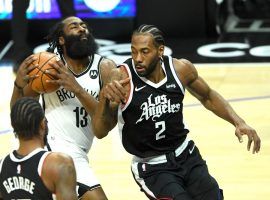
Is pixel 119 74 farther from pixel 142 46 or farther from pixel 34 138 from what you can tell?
pixel 34 138

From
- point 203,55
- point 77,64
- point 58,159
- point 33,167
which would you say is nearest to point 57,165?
point 58,159

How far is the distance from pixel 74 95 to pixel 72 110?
0.13 m

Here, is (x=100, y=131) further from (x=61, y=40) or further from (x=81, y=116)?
(x=61, y=40)

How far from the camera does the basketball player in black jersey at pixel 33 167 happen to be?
4.41 meters

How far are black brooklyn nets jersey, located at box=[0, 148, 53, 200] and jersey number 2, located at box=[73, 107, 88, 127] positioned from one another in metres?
1.60

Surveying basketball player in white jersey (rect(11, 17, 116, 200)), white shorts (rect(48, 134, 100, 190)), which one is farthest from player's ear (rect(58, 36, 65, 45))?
white shorts (rect(48, 134, 100, 190))

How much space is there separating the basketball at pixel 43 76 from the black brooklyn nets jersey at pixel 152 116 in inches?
21.4

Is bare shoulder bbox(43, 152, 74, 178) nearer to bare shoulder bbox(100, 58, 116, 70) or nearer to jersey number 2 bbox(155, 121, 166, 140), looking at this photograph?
jersey number 2 bbox(155, 121, 166, 140)

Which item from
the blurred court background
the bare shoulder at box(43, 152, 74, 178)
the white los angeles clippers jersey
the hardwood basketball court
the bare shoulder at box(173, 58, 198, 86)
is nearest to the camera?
the bare shoulder at box(43, 152, 74, 178)

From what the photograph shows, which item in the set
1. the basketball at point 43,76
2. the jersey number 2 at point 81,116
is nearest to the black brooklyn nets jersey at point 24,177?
the basketball at point 43,76

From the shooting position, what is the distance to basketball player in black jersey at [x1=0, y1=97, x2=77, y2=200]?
14.5 ft

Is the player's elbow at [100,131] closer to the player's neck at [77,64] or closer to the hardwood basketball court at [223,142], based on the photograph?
the player's neck at [77,64]

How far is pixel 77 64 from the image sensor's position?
6.16 meters

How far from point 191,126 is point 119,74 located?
3351 millimetres
